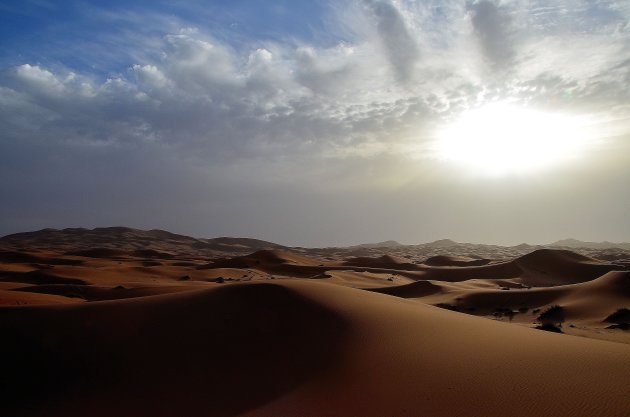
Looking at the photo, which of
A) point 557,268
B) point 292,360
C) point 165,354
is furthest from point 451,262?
point 165,354

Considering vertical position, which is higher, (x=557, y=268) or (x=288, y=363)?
(x=557, y=268)

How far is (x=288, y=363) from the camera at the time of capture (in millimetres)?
7496

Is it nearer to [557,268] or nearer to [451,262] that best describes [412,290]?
[557,268]

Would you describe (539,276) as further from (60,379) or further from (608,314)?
(60,379)

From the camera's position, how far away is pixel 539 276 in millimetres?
36312

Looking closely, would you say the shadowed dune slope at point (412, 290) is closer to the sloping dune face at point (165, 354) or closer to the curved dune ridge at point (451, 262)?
the sloping dune face at point (165, 354)

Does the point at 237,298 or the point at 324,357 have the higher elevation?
the point at 237,298

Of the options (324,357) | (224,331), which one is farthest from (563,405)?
(224,331)

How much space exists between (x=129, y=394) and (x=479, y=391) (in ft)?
17.4

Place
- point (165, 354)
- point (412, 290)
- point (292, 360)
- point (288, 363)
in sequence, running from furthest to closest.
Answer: point (412, 290) < point (165, 354) < point (292, 360) < point (288, 363)

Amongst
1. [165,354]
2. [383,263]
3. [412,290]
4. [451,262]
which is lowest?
[165,354]

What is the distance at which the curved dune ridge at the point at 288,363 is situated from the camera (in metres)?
5.81

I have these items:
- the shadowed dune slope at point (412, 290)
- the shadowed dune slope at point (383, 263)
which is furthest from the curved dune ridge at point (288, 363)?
the shadowed dune slope at point (383, 263)

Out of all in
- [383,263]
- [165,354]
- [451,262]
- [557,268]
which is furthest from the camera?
[451,262]
